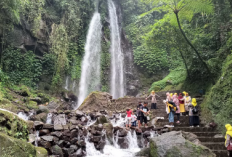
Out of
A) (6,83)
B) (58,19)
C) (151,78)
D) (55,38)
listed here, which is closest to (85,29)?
(58,19)

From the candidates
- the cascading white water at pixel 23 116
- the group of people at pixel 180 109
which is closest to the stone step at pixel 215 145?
the group of people at pixel 180 109

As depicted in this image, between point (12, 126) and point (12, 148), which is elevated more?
point (12, 126)

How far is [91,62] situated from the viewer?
21031mm

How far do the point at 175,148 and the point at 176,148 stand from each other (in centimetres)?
3

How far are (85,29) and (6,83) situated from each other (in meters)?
11.1

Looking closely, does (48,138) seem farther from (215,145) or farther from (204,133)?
(204,133)

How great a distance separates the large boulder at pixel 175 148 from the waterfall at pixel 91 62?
1318 centimetres

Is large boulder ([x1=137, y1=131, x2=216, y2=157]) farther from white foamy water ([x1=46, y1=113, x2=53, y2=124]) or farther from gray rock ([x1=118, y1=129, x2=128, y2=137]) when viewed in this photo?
white foamy water ([x1=46, y1=113, x2=53, y2=124])

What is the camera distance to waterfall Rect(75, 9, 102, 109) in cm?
1934

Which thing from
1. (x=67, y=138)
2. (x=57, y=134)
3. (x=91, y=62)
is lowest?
(x=67, y=138)

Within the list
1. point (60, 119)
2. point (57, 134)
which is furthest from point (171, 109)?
point (60, 119)

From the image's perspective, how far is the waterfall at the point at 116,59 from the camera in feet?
67.7

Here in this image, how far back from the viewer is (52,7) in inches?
826

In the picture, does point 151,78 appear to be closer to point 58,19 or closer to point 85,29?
point 85,29
